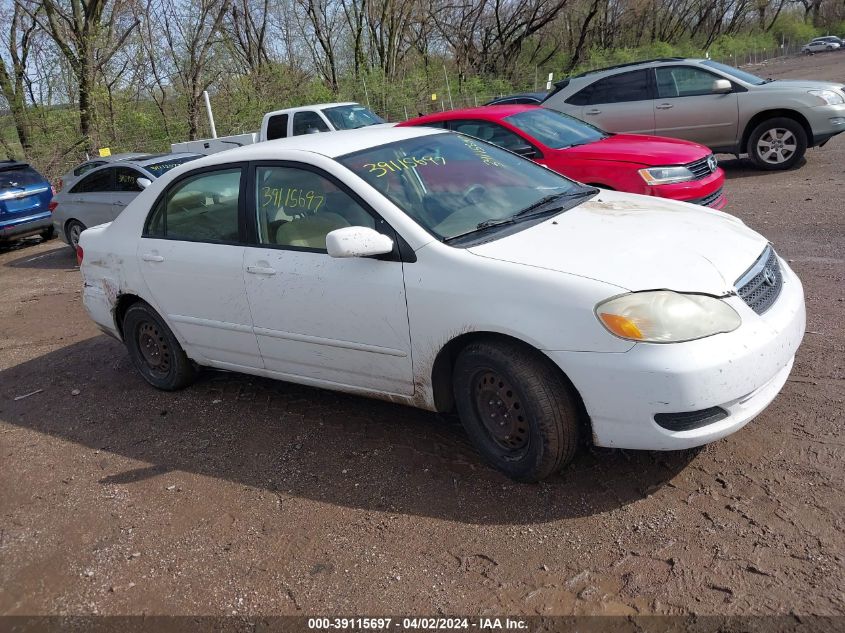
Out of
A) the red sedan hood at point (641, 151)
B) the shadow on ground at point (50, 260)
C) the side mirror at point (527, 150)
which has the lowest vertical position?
the shadow on ground at point (50, 260)

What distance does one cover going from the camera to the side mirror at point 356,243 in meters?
3.37

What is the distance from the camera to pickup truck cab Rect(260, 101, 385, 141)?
14.4 metres

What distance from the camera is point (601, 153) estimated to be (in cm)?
730

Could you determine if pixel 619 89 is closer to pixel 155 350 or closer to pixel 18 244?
pixel 155 350

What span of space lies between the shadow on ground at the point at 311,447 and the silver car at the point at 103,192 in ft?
17.5

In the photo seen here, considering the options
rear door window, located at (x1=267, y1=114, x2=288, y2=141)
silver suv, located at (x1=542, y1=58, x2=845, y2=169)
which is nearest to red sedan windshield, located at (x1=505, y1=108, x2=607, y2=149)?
silver suv, located at (x1=542, y1=58, x2=845, y2=169)

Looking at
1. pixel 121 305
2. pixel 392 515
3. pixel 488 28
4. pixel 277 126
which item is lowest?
pixel 392 515

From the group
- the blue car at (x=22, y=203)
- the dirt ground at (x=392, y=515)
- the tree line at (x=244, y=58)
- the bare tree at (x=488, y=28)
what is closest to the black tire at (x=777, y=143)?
the dirt ground at (x=392, y=515)

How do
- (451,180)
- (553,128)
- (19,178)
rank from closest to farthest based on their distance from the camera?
(451,180)
(553,128)
(19,178)

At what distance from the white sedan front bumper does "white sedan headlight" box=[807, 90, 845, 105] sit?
27.6 ft

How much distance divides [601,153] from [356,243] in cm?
465

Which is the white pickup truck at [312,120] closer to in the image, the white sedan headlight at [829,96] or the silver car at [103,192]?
the silver car at [103,192]

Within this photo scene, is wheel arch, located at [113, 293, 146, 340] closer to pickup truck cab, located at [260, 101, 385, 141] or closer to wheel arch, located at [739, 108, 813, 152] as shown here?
wheel arch, located at [739, 108, 813, 152]

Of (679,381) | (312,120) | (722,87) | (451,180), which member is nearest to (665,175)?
(451,180)
